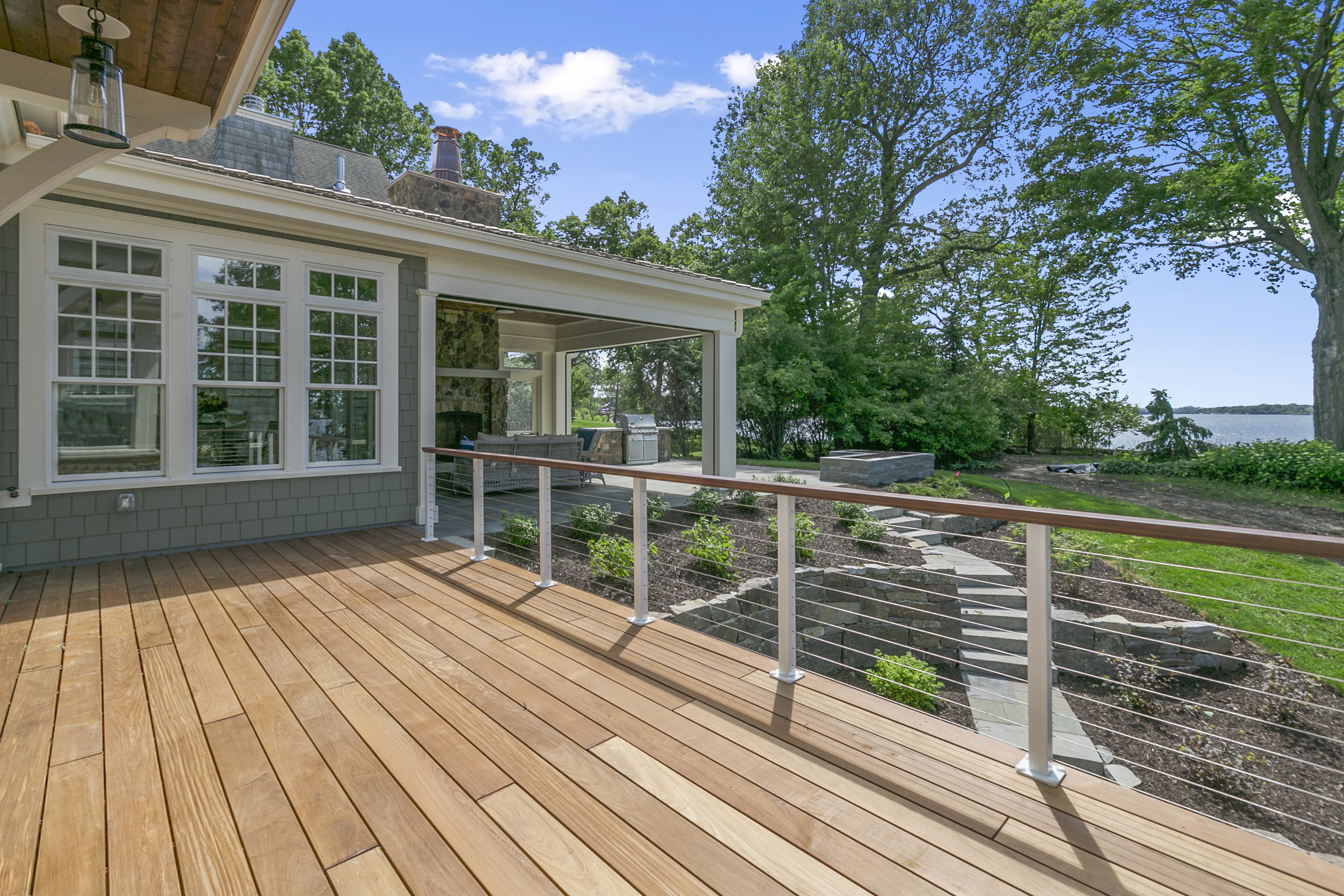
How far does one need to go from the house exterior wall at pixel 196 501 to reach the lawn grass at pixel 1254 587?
5.80 meters

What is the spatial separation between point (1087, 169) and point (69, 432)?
55.9 ft

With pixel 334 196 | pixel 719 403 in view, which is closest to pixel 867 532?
pixel 719 403


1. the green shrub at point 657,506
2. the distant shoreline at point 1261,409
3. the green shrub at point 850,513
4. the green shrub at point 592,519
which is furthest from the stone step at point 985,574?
the distant shoreline at point 1261,409

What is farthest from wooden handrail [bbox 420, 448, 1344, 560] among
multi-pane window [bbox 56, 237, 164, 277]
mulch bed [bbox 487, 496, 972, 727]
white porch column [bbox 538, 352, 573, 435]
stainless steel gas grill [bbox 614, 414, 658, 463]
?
white porch column [bbox 538, 352, 573, 435]

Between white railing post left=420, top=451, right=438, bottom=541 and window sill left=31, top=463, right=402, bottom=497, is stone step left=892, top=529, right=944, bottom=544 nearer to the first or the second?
white railing post left=420, top=451, right=438, bottom=541

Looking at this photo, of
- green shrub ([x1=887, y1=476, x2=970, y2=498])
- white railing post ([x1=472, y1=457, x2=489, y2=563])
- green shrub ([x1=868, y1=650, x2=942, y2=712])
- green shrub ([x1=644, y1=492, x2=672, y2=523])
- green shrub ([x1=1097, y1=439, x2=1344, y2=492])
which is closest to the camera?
green shrub ([x1=868, y1=650, x2=942, y2=712])

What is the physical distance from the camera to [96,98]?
6.90 feet

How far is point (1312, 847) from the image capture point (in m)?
3.17

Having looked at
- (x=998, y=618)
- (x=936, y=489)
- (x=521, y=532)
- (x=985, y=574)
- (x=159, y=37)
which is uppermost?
(x=159, y=37)

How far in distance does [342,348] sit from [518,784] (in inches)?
189

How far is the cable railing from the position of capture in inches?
100

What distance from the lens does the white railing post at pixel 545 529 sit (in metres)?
3.87

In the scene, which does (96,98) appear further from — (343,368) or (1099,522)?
(343,368)

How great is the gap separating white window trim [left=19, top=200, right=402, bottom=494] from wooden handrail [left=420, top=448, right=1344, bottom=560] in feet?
12.7
